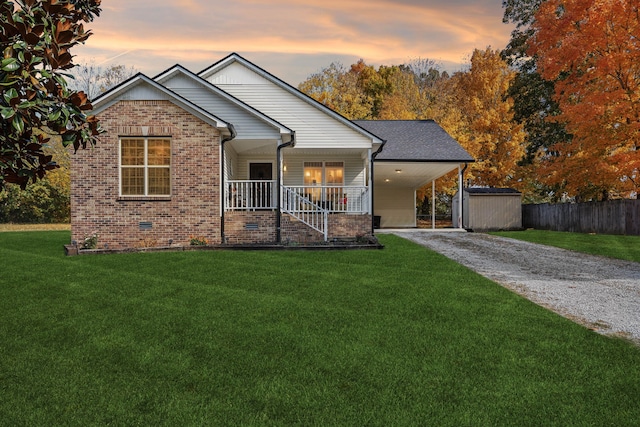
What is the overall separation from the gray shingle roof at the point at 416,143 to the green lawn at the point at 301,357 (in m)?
12.0

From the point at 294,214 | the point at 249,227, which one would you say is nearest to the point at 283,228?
the point at 294,214

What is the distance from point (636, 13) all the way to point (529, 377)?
17583 millimetres

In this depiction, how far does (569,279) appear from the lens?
804cm

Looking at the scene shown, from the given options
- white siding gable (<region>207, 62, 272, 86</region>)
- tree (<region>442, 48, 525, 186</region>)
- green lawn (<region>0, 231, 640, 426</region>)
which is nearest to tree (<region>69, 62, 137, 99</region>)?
white siding gable (<region>207, 62, 272, 86</region>)

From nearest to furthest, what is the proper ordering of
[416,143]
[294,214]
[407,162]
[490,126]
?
[294,214] < [407,162] < [416,143] < [490,126]

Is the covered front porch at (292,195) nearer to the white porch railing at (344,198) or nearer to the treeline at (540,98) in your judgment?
the white porch railing at (344,198)

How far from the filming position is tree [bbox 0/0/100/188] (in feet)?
8.04

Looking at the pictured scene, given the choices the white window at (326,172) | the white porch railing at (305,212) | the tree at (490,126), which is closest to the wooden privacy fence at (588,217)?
the tree at (490,126)

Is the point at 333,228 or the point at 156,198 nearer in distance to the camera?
the point at 156,198

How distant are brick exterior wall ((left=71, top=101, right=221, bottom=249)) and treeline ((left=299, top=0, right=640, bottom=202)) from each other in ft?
47.2

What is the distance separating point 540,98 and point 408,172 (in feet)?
48.3

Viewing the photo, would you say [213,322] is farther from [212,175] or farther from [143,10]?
[143,10]

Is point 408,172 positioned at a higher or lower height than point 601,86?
lower

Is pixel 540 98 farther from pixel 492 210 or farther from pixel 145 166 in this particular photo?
pixel 145 166
